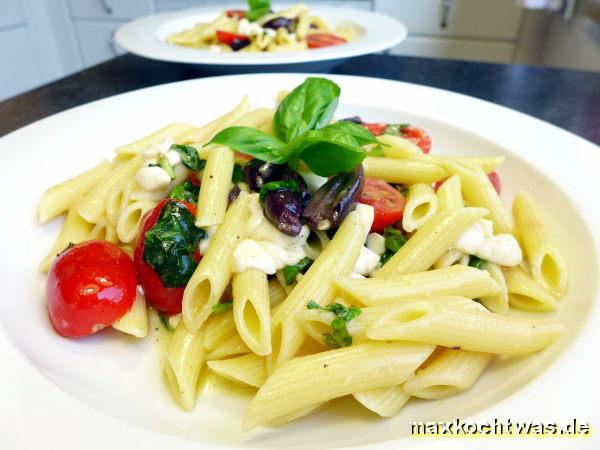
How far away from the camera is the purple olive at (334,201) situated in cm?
113

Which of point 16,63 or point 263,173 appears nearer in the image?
point 263,173

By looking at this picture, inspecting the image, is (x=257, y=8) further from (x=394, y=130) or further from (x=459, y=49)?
(x=459, y=49)

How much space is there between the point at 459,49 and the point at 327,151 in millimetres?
3461

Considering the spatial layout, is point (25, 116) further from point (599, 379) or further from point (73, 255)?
point (599, 379)

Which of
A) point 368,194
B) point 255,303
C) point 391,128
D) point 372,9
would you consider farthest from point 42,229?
point 372,9

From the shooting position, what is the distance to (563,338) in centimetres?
99

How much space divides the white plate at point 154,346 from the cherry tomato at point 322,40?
0.80m

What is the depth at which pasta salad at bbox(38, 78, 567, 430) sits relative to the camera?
0.95 metres

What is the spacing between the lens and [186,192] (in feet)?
4.25

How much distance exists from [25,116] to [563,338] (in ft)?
6.92

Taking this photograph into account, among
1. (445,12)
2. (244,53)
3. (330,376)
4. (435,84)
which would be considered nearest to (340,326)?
(330,376)

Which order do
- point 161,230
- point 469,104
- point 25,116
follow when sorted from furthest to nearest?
1. point 25,116
2. point 469,104
3. point 161,230

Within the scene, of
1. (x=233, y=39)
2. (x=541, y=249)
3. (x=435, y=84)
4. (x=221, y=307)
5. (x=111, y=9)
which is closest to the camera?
(x=221, y=307)

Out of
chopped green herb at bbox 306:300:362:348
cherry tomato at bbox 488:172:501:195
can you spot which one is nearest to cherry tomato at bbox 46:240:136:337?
chopped green herb at bbox 306:300:362:348
